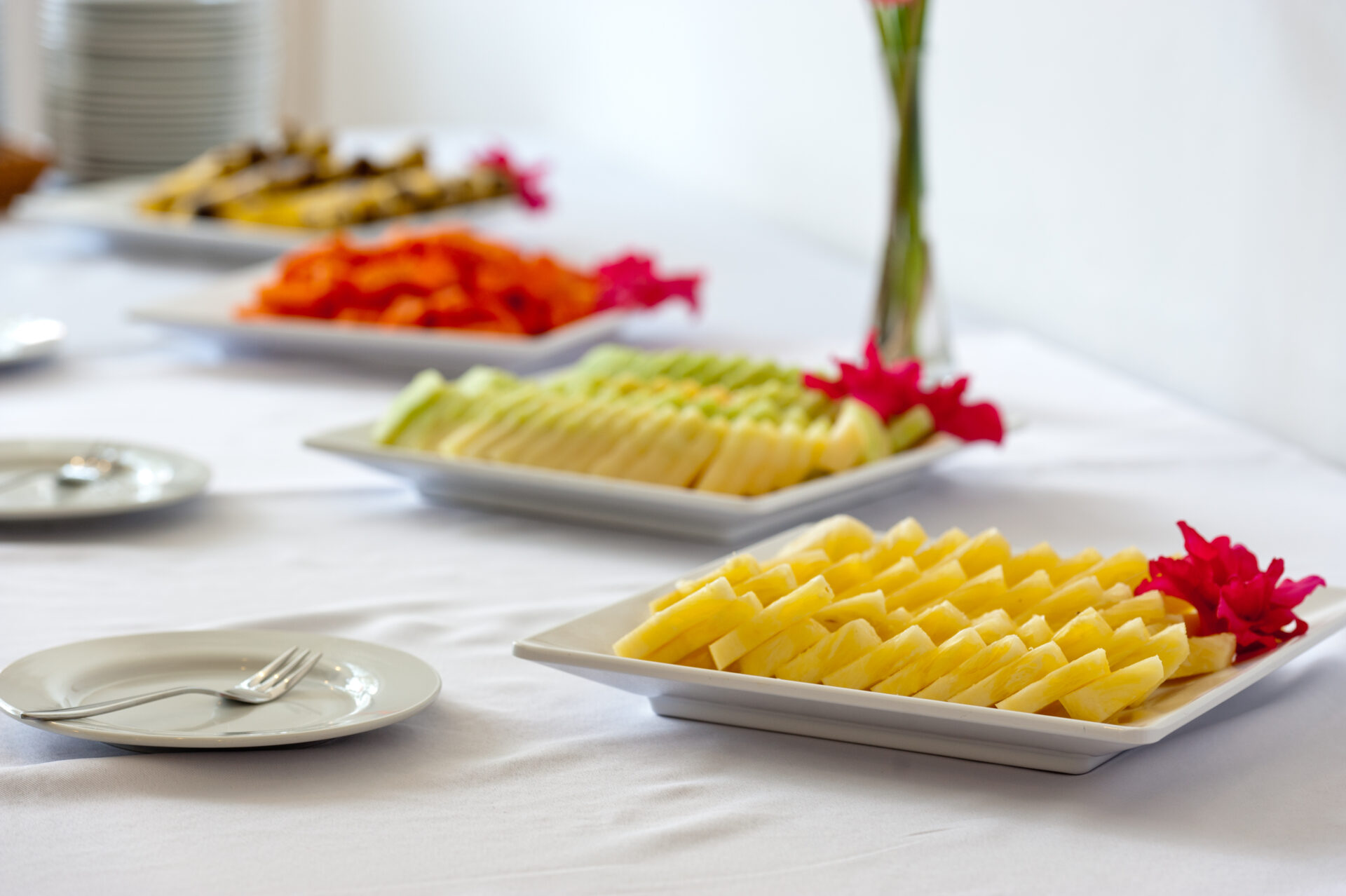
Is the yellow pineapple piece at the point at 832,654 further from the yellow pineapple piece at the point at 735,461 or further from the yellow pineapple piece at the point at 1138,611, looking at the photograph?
the yellow pineapple piece at the point at 735,461

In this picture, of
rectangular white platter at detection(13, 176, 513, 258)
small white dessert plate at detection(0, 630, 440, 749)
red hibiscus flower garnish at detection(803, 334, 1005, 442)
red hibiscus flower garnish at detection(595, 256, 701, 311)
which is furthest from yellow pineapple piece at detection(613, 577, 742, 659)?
rectangular white platter at detection(13, 176, 513, 258)

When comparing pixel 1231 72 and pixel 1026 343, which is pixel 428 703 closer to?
pixel 1231 72

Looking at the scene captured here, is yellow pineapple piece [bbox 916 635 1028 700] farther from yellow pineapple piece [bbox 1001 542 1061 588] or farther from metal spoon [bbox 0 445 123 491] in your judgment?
metal spoon [bbox 0 445 123 491]

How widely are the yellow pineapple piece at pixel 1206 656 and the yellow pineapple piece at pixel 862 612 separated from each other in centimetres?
15

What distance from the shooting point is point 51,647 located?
0.85m

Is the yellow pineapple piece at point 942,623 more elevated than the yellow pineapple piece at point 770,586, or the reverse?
the yellow pineapple piece at point 770,586

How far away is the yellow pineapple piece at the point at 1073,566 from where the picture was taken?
88cm

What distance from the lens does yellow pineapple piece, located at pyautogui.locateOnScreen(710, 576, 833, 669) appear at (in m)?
0.77

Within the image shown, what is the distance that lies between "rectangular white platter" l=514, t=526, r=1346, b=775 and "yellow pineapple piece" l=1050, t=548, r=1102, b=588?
95mm

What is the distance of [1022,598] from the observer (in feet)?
2.74

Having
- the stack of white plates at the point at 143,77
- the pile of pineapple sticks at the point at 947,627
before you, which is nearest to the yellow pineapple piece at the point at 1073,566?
Answer: the pile of pineapple sticks at the point at 947,627

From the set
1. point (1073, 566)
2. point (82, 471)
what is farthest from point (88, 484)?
point (1073, 566)

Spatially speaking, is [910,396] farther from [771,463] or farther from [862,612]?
[862,612]

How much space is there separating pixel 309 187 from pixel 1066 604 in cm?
189
